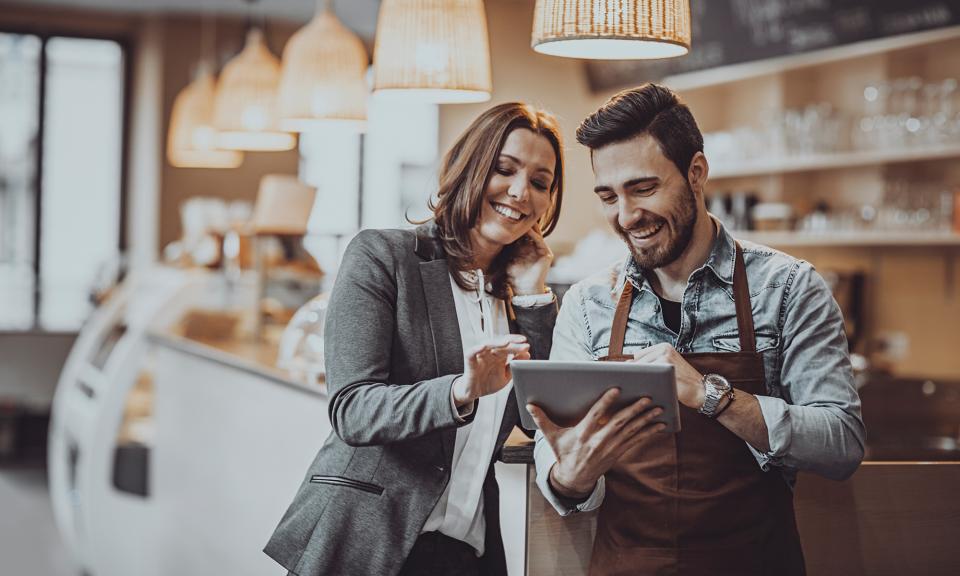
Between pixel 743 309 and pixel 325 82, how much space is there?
5.95 feet

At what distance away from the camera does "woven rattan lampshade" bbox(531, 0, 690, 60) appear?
6.70 feet

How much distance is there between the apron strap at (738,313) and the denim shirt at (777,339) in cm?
1

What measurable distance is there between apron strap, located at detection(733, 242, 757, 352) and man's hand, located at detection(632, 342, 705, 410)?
142 millimetres

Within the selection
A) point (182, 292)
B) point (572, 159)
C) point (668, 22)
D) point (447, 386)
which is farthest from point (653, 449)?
point (572, 159)

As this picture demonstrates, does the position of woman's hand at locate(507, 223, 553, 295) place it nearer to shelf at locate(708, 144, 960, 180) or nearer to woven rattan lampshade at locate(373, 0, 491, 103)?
woven rattan lampshade at locate(373, 0, 491, 103)

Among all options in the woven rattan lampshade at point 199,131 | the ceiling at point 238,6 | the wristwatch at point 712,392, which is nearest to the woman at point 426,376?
the wristwatch at point 712,392

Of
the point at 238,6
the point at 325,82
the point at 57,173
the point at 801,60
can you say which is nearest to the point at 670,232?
the point at 325,82

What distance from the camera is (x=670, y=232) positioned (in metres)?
1.90

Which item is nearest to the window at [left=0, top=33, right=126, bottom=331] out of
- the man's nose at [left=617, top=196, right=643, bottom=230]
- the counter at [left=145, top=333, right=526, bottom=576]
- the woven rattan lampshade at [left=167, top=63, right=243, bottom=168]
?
the woven rattan lampshade at [left=167, top=63, right=243, bottom=168]

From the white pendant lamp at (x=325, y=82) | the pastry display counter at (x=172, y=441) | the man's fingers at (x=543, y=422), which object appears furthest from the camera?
the pastry display counter at (x=172, y=441)

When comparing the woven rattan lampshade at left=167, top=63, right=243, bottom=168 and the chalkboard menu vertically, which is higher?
the chalkboard menu

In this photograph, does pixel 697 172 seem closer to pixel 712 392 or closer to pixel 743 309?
pixel 743 309

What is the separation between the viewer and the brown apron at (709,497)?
1.87 m

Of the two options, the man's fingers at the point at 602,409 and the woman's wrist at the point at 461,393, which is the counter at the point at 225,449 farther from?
the man's fingers at the point at 602,409
